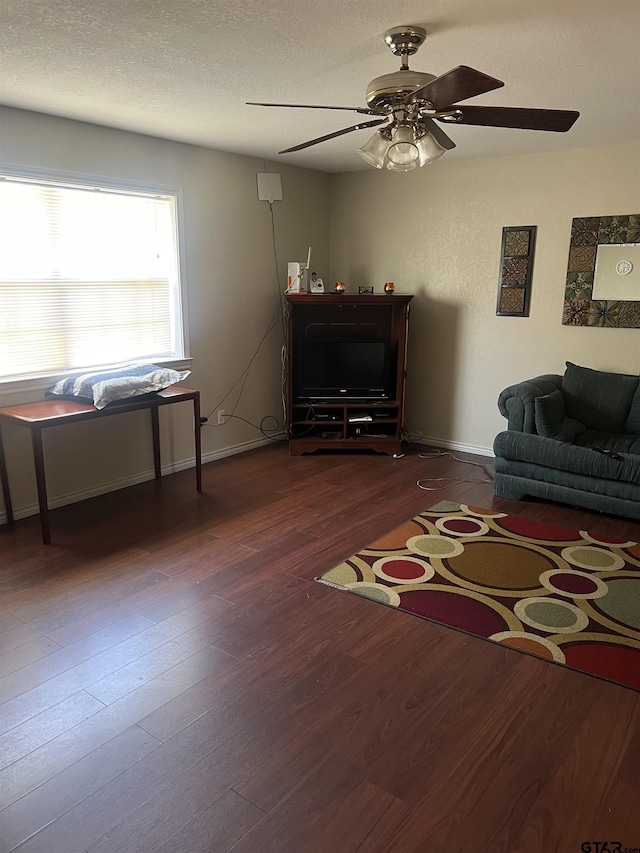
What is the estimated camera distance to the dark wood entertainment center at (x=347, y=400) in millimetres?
4930

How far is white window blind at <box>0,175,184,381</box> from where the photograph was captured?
3508 mm

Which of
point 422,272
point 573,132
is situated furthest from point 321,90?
point 422,272

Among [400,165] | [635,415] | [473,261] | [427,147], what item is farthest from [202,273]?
[635,415]

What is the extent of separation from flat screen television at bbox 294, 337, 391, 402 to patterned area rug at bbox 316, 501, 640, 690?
1.67m

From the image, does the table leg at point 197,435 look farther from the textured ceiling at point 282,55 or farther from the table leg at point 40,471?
the textured ceiling at point 282,55

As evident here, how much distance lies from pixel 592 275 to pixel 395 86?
279 cm

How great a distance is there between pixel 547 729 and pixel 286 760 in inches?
34.1

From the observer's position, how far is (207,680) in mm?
2217

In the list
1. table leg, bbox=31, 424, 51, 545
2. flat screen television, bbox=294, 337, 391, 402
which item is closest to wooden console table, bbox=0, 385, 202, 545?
table leg, bbox=31, 424, 51, 545

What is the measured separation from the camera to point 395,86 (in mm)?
2219

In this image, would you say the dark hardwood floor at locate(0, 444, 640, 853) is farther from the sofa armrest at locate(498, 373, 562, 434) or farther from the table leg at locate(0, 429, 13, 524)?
the sofa armrest at locate(498, 373, 562, 434)

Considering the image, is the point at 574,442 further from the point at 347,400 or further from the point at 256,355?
the point at 256,355

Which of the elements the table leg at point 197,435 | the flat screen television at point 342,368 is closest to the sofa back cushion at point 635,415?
the flat screen television at point 342,368

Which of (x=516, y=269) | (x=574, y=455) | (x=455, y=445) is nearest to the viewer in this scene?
(x=574, y=455)
